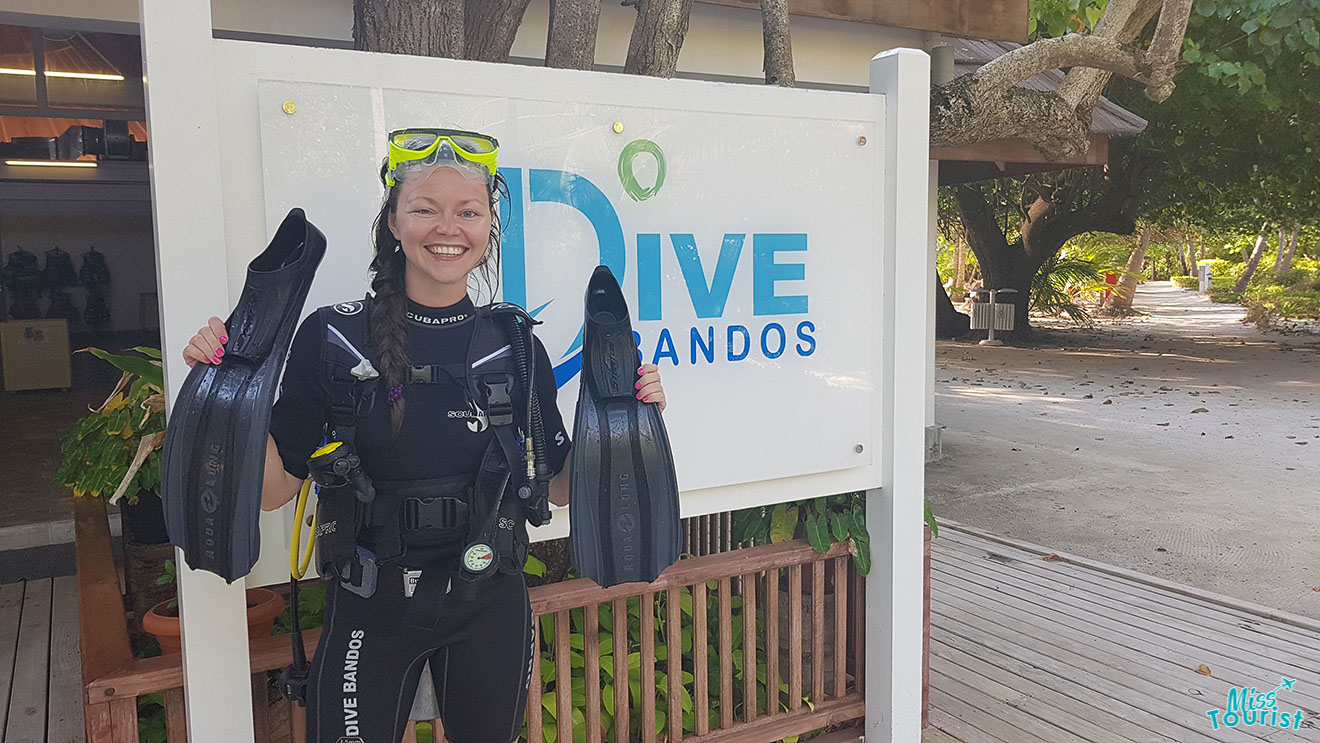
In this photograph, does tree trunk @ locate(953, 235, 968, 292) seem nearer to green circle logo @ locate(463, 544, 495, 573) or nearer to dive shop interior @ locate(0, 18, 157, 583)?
dive shop interior @ locate(0, 18, 157, 583)

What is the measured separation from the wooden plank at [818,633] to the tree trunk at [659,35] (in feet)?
5.89

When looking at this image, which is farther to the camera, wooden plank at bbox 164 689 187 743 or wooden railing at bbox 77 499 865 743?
wooden railing at bbox 77 499 865 743

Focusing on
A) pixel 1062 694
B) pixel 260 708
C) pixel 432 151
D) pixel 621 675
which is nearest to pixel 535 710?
pixel 621 675

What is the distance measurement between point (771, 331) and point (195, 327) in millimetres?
1509

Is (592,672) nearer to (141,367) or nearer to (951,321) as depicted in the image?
(141,367)

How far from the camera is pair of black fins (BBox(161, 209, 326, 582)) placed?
170 centimetres

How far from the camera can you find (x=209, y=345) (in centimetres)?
169

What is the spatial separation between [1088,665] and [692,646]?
1.95m

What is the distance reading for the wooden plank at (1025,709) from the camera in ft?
11.4

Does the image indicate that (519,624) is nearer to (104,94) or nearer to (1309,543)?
(1309,543)

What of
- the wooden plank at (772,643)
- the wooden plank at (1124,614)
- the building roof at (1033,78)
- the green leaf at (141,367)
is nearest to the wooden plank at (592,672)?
the wooden plank at (772,643)

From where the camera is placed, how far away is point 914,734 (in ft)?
10.5

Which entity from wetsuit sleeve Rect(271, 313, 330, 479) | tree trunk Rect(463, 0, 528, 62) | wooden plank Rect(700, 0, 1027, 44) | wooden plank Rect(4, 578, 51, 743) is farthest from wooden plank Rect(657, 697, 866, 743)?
wooden plank Rect(700, 0, 1027, 44)

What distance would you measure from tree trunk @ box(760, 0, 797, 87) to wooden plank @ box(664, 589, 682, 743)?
1.86m
